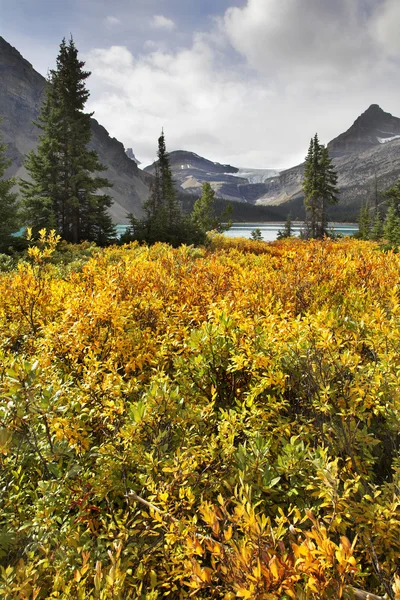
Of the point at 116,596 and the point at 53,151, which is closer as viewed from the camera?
the point at 116,596

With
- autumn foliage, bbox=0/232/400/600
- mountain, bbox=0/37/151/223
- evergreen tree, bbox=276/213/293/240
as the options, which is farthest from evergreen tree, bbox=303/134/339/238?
mountain, bbox=0/37/151/223

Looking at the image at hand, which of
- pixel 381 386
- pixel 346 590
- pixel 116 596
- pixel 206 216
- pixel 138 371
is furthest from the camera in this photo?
pixel 206 216

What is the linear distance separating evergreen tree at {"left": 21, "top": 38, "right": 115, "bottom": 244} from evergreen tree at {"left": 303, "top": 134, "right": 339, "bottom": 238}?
28.7m

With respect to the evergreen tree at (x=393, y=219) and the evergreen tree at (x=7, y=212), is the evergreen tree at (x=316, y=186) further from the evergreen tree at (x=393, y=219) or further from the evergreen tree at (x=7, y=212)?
the evergreen tree at (x=7, y=212)

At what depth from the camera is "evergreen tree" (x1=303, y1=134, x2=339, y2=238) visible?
4125 cm

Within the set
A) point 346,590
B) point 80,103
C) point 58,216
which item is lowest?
point 346,590

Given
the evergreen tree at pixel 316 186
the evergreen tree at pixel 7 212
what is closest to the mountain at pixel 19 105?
the evergreen tree at pixel 316 186

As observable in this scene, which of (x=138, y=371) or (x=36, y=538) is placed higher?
(x=138, y=371)

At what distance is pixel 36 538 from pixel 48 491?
224 millimetres

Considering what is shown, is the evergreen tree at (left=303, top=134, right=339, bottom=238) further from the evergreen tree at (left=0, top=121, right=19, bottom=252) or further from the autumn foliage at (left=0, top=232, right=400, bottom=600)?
the autumn foliage at (left=0, top=232, right=400, bottom=600)

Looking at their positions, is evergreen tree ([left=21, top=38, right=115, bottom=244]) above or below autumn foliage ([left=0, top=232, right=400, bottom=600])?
above

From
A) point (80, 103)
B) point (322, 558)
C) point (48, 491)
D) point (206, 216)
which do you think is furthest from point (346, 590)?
point (206, 216)

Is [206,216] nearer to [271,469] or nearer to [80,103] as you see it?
[80,103]

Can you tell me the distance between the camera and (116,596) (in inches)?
50.0
